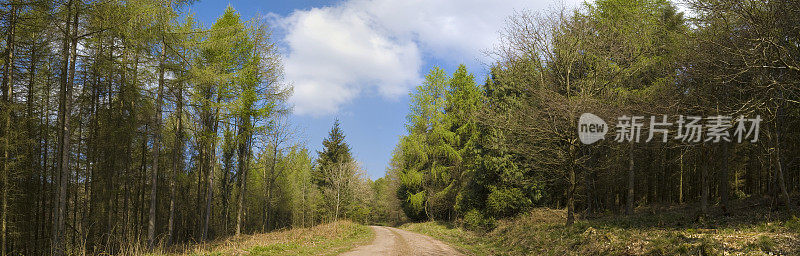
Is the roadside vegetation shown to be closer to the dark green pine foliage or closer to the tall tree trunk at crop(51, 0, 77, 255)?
the tall tree trunk at crop(51, 0, 77, 255)

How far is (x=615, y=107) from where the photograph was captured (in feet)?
43.0

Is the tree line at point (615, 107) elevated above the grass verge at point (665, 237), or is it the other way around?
the tree line at point (615, 107)

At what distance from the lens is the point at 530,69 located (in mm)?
14914

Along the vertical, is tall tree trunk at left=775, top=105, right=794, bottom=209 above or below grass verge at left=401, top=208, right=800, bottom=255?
above

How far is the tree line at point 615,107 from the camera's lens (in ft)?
31.1

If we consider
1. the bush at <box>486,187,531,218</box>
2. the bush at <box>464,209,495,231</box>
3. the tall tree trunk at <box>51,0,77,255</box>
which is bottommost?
the bush at <box>464,209,495,231</box>

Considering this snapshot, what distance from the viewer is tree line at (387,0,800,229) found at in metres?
9.49

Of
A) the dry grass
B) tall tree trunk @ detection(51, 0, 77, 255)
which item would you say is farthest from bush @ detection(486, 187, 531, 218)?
tall tree trunk @ detection(51, 0, 77, 255)

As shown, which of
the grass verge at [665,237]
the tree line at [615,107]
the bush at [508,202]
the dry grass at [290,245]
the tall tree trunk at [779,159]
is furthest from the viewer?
the bush at [508,202]

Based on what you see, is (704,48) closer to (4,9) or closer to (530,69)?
(530,69)

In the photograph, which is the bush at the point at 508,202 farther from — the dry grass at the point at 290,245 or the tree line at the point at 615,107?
the dry grass at the point at 290,245

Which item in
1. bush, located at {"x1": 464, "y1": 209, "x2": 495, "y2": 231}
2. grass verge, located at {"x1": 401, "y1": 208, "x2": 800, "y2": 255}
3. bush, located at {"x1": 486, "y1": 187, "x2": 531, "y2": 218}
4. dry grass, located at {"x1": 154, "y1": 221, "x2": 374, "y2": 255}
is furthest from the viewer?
bush, located at {"x1": 464, "y1": 209, "x2": 495, "y2": 231}

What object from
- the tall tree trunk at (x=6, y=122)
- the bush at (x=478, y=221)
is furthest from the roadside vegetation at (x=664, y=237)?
the tall tree trunk at (x=6, y=122)

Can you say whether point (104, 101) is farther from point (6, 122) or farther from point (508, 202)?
point (508, 202)
